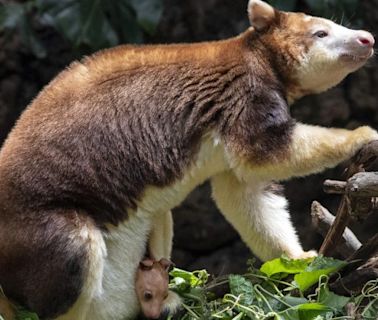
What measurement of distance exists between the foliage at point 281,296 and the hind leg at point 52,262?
18.9 inches

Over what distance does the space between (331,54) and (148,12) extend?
1.87 meters

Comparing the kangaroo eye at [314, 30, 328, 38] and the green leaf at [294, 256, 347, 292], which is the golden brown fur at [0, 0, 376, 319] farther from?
the green leaf at [294, 256, 347, 292]

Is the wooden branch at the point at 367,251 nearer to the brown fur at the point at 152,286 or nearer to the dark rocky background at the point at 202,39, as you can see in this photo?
the brown fur at the point at 152,286

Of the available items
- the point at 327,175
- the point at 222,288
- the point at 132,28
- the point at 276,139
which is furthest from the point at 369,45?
the point at 327,175

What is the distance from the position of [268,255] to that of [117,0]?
233cm

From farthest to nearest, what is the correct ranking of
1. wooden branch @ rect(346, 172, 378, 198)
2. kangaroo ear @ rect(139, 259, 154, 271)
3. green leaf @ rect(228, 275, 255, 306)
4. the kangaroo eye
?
1. the kangaroo eye
2. kangaroo ear @ rect(139, 259, 154, 271)
3. green leaf @ rect(228, 275, 255, 306)
4. wooden branch @ rect(346, 172, 378, 198)

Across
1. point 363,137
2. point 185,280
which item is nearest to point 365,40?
point 363,137

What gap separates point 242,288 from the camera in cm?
390

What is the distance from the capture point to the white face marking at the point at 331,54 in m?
4.18

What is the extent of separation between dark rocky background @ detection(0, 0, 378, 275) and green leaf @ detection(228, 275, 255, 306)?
3229 millimetres

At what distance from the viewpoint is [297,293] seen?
Answer: 393 cm

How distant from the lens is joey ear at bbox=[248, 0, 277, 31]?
4.32 meters

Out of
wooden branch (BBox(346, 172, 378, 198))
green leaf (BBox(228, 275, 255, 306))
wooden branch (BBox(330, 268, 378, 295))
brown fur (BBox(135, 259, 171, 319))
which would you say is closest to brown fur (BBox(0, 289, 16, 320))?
brown fur (BBox(135, 259, 171, 319))

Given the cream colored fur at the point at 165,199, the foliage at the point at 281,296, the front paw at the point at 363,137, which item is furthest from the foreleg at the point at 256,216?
the front paw at the point at 363,137
